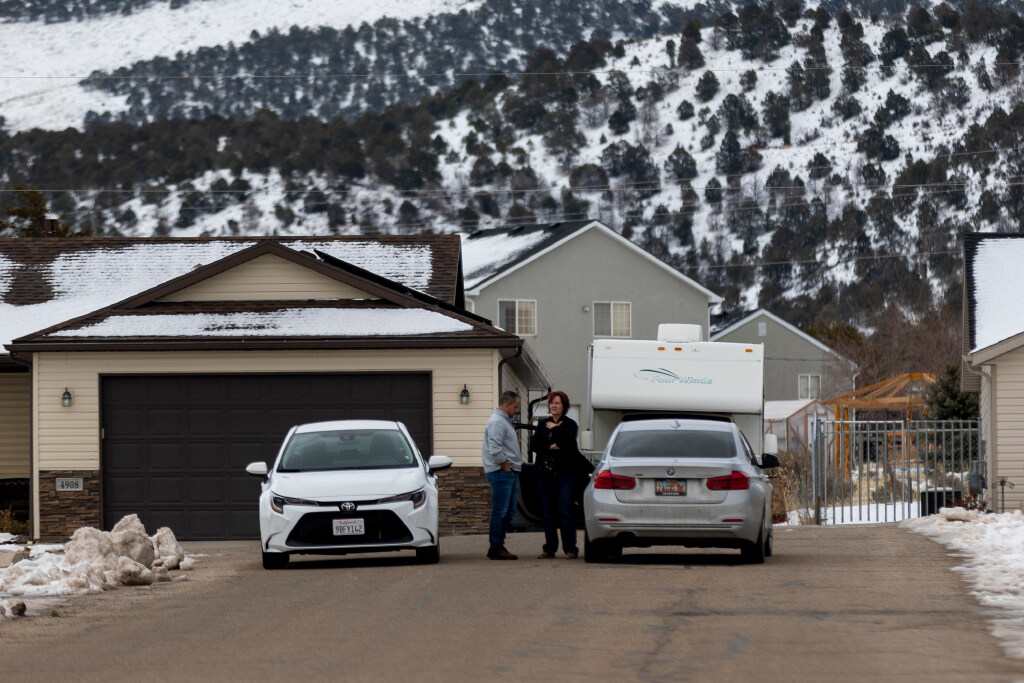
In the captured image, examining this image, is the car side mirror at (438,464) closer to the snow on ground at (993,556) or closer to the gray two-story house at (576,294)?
the snow on ground at (993,556)

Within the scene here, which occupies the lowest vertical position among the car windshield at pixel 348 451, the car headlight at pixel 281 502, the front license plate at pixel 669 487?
the car headlight at pixel 281 502

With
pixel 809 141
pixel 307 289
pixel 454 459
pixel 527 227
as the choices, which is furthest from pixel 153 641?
pixel 809 141

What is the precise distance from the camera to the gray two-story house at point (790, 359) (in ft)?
244

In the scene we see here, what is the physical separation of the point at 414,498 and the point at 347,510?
2.26ft

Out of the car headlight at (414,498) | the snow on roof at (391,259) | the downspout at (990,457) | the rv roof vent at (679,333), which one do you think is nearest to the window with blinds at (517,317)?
the snow on roof at (391,259)

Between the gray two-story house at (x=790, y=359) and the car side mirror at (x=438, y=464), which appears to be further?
the gray two-story house at (x=790, y=359)

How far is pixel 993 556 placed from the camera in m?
16.7

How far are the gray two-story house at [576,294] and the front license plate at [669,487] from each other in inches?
1609

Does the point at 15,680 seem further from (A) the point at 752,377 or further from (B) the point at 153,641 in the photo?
(A) the point at 752,377

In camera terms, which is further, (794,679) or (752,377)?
(752,377)

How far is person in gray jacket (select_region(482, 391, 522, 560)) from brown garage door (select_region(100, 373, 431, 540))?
7115 mm

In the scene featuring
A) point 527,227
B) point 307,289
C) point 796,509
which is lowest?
point 796,509

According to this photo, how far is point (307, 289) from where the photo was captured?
2669 centimetres

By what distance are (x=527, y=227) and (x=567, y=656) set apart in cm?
5685
